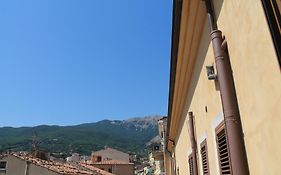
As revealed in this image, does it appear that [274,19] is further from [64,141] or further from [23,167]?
[64,141]

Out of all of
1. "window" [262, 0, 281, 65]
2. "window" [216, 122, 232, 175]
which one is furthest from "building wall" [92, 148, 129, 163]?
"window" [262, 0, 281, 65]

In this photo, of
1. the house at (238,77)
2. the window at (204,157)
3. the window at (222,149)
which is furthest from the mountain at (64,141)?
the window at (222,149)

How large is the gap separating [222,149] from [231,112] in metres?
1.30

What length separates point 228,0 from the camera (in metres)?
3.70

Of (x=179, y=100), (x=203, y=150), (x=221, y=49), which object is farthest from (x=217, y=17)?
(x=179, y=100)

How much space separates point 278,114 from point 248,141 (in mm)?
917

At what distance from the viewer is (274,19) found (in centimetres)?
252

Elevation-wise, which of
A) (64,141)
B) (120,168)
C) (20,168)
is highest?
(64,141)

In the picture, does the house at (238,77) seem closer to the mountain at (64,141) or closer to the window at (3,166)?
the window at (3,166)

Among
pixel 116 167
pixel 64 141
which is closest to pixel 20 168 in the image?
pixel 116 167

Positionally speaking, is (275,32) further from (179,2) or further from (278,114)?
(179,2)

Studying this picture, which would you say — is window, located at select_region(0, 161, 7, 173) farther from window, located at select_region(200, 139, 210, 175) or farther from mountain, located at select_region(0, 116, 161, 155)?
mountain, located at select_region(0, 116, 161, 155)

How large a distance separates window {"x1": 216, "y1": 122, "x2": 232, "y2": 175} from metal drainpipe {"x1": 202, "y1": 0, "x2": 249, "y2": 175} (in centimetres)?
84

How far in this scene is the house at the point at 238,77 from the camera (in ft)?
8.69
